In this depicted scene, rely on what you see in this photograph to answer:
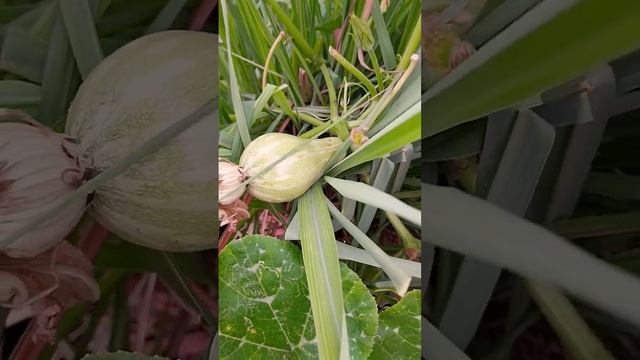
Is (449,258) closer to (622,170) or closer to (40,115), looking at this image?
(622,170)

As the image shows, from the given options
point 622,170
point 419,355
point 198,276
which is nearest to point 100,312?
point 198,276

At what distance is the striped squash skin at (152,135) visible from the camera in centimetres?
26

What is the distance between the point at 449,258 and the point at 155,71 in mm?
155

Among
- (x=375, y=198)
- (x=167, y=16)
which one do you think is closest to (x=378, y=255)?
(x=375, y=198)

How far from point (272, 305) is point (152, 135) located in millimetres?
102

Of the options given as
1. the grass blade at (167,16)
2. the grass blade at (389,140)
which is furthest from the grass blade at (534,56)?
the grass blade at (167,16)

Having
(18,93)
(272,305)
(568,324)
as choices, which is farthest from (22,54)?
(568,324)

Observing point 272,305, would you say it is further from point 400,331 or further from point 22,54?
point 22,54

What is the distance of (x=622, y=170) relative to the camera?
0.97 feet

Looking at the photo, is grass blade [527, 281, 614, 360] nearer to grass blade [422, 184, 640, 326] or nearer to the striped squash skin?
grass blade [422, 184, 640, 326]

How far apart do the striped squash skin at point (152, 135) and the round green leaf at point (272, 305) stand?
0.10ft

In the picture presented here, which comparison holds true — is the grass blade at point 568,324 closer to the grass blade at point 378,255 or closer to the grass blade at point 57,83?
the grass blade at point 378,255

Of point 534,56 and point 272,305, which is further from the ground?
point 534,56

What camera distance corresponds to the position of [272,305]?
31 cm
